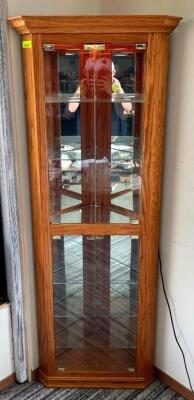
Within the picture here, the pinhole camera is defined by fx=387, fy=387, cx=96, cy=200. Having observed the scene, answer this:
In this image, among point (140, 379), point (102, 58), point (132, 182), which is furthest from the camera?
point (140, 379)

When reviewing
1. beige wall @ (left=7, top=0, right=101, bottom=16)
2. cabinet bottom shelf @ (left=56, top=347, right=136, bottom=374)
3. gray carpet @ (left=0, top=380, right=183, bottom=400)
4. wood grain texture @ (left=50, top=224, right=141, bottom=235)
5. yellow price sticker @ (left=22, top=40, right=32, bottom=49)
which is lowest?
gray carpet @ (left=0, top=380, right=183, bottom=400)

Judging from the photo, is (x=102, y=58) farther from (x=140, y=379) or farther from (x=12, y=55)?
(x=140, y=379)

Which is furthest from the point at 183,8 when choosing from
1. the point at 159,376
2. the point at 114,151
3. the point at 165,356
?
the point at 159,376

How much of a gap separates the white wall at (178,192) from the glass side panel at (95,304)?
200 mm

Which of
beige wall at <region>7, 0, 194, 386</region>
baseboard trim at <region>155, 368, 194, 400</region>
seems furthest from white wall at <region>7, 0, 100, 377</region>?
baseboard trim at <region>155, 368, 194, 400</region>

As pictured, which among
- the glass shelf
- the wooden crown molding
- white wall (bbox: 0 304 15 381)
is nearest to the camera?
the wooden crown molding

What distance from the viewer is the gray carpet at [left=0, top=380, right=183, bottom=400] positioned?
2.22 m

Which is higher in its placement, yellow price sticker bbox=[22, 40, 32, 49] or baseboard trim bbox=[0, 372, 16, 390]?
yellow price sticker bbox=[22, 40, 32, 49]

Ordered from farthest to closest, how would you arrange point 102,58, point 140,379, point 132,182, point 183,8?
1. point 140,379
2. point 132,182
3. point 102,58
4. point 183,8

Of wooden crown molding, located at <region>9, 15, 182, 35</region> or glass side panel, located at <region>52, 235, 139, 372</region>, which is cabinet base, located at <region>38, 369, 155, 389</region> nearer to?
glass side panel, located at <region>52, 235, 139, 372</region>

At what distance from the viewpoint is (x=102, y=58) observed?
194cm

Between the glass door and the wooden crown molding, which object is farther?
the glass door

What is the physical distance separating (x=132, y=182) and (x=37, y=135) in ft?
1.92

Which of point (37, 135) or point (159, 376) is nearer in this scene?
point (37, 135)
